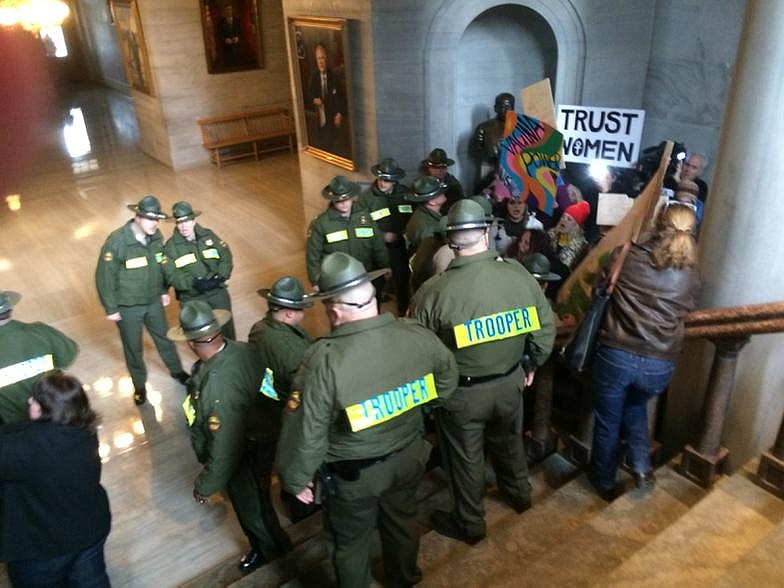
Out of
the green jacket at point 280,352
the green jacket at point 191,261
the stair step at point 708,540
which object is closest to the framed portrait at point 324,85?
the green jacket at point 191,261

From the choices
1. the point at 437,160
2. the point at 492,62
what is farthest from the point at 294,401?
the point at 492,62

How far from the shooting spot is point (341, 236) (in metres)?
5.84

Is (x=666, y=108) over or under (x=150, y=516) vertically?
over

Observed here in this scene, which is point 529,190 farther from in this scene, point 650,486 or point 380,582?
point 380,582

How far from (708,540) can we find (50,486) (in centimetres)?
284

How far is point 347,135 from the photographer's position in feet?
24.4

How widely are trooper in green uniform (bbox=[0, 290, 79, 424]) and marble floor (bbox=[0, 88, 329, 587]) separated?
103 cm

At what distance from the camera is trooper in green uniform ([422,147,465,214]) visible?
21.3ft

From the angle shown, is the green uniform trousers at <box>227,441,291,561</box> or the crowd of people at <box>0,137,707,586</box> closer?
the crowd of people at <box>0,137,707,586</box>

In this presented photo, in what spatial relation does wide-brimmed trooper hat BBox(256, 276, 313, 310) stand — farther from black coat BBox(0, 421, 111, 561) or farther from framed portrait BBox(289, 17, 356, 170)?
framed portrait BBox(289, 17, 356, 170)

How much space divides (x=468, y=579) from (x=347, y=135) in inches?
214

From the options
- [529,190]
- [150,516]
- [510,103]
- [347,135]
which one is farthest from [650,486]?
[347,135]

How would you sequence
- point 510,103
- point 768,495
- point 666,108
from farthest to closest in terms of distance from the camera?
point 666,108
point 510,103
point 768,495

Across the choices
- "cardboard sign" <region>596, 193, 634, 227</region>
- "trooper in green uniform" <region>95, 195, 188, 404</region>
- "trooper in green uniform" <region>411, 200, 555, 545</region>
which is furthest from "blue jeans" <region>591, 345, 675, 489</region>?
"trooper in green uniform" <region>95, 195, 188, 404</region>
